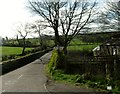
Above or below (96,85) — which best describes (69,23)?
above

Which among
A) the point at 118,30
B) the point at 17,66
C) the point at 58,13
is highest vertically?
the point at 58,13

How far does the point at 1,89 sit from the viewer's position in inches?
722

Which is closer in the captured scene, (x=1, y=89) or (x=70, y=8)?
(x=1, y=89)

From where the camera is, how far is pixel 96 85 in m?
17.0

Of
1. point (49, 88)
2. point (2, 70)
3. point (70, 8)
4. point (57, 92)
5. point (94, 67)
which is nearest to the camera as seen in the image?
point (57, 92)

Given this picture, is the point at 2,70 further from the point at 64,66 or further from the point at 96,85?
the point at 96,85

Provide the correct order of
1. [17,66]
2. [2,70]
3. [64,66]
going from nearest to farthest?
1. [64,66]
2. [2,70]
3. [17,66]

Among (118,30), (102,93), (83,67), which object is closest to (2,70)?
(83,67)

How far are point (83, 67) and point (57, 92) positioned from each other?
582 cm

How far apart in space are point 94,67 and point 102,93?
592 cm

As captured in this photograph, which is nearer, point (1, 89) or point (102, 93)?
point (102, 93)

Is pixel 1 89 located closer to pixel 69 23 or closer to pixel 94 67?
pixel 94 67

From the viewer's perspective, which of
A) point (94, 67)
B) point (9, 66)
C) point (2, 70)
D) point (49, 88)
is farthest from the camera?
point (9, 66)

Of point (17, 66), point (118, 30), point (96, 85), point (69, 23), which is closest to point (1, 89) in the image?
point (96, 85)
